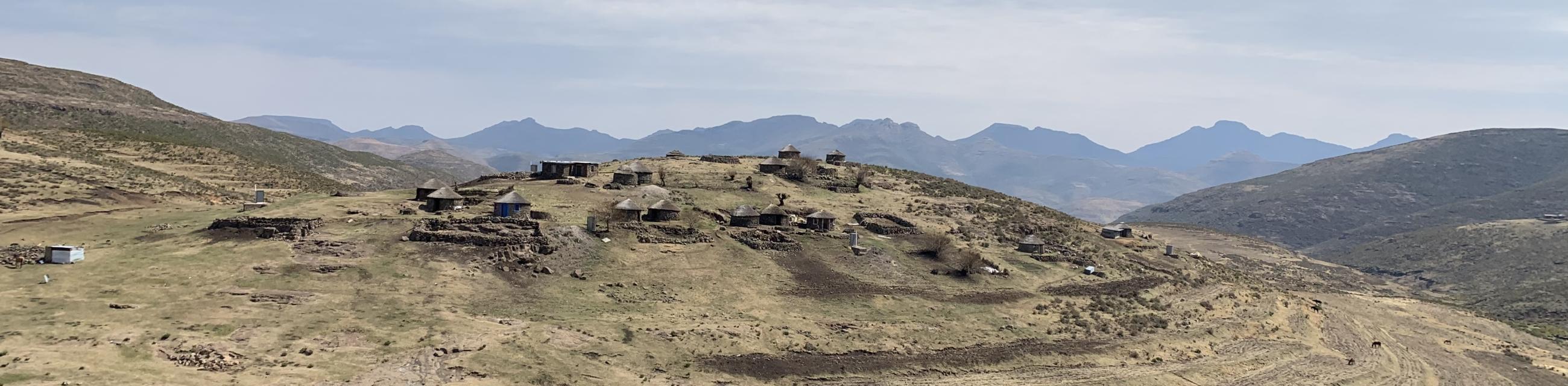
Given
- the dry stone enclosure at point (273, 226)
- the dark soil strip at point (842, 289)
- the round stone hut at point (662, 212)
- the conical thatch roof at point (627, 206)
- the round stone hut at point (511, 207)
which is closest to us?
the dry stone enclosure at point (273, 226)

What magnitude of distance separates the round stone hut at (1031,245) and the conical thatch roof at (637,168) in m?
32.5

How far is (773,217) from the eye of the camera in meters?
62.1

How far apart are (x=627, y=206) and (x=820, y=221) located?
14033mm

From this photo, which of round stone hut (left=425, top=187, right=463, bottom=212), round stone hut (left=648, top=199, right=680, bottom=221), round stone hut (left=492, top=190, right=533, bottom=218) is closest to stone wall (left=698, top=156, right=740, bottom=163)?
round stone hut (left=648, top=199, right=680, bottom=221)

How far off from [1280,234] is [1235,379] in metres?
162

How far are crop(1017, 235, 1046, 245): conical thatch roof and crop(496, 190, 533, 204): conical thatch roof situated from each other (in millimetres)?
37225

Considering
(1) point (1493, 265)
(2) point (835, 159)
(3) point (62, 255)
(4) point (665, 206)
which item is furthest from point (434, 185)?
(1) point (1493, 265)

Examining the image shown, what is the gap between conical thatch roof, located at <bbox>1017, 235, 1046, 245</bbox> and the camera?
65.4m

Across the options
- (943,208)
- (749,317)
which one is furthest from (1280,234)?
(749,317)

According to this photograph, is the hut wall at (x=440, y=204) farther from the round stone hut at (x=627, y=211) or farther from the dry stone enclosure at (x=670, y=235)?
the dry stone enclosure at (x=670, y=235)

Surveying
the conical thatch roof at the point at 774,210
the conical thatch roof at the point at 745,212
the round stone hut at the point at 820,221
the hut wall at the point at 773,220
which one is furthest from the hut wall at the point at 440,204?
the round stone hut at the point at 820,221

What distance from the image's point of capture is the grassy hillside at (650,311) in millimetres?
32656

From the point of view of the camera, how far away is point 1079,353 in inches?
Result: 1764

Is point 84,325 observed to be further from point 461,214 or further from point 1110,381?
point 1110,381
